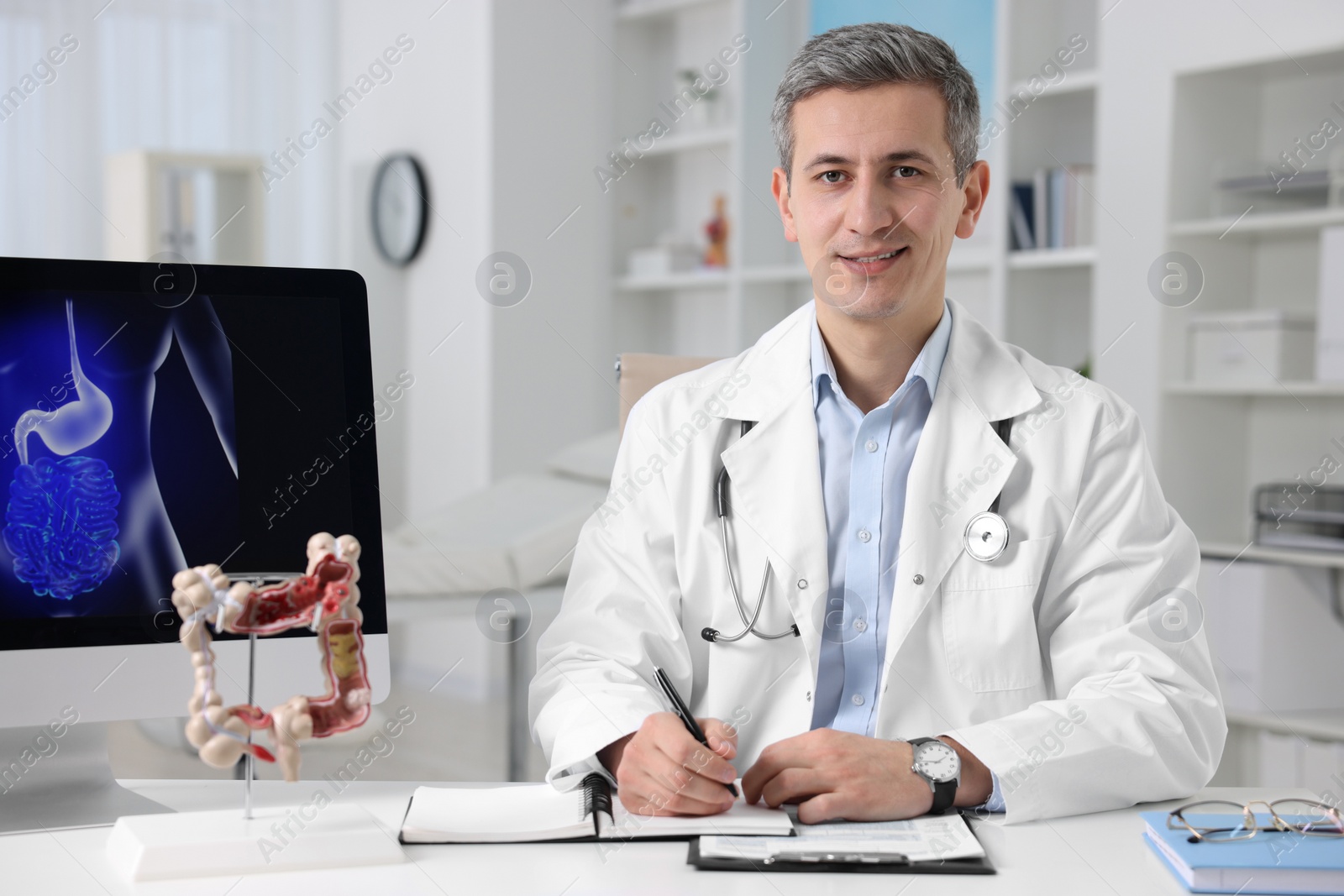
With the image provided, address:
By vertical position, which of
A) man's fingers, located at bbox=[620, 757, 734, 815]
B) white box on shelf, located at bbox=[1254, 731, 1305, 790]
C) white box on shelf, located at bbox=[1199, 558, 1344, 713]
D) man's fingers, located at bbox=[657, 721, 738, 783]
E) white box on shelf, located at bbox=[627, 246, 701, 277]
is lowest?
white box on shelf, located at bbox=[1254, 731, 1305, 790]

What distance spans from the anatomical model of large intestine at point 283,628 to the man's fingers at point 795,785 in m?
0.37

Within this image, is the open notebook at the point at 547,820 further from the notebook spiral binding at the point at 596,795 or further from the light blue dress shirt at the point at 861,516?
the light blue dress shirt at the point at 861,516

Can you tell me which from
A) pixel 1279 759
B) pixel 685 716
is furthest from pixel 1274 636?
pixel 685 716

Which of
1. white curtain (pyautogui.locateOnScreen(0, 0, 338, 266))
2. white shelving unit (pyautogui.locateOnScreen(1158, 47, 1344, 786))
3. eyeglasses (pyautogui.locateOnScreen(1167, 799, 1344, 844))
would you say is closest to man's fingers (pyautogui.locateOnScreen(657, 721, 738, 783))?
eyeglasses (pyautogui.locateOnScreen(1167, 799, 1344, 844))

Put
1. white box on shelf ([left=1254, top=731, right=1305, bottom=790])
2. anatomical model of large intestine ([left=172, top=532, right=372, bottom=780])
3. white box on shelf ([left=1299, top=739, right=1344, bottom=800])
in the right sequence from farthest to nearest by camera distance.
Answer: white box on shelf ([left=1254, top=731, right=1305, bottom=790]) < white box on shelf ([left=1299, top=739, right=1344, bottom=800]) < anatomical model of large intestine ([left=172, top=532, right=372, bottom=780])

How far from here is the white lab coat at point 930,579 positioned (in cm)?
130

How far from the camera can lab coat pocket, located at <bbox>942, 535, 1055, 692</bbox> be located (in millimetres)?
1373

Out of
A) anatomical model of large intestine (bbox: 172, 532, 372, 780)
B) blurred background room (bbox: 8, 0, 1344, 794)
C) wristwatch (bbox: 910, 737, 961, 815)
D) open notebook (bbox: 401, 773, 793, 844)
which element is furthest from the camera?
blurred background room (bbox: 8, 0, 1344, 794)

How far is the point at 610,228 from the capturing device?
518 cm

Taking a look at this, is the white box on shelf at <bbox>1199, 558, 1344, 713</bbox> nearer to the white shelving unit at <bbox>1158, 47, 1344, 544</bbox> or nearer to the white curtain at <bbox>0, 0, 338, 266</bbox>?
the white shelving unit at <bbox>1158, 47, 1344, 544</bbox>

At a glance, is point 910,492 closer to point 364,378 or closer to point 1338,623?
point 364,378

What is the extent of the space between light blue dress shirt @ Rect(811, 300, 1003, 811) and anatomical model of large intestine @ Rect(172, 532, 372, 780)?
0.62 meters

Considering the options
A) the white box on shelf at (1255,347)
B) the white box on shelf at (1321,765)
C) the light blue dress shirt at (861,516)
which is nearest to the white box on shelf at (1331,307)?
the white box on shelf at (1255,347)

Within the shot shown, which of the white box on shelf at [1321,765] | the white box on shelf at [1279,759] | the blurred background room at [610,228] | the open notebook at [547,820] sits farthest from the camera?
the blurred background room at [610,228]
